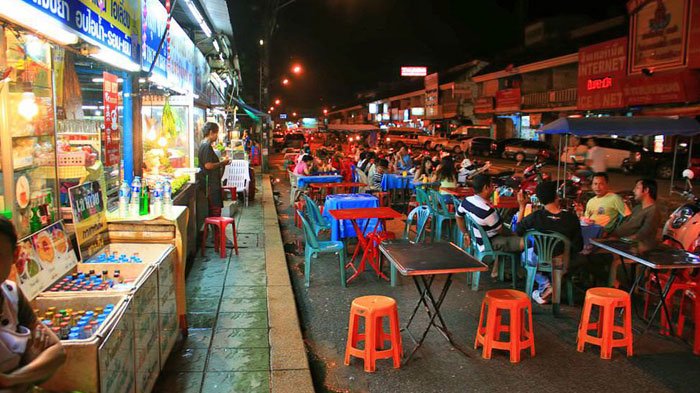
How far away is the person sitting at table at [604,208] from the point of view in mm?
7277

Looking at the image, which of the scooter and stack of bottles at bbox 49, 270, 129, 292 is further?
the scooter

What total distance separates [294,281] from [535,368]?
3.69 metres

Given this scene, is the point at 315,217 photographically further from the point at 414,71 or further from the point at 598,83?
the point at 414,71

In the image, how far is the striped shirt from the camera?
22.3ft

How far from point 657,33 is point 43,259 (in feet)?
58.3

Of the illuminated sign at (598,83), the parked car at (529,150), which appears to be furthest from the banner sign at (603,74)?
the parked car at (529,150)

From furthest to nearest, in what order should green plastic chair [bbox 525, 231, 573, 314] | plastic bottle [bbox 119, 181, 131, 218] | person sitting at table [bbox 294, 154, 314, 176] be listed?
person sitting at table [bbox 294, 154, 314, 176] < green plastic chair [bbox 525, 231, 573, 314] < plastic bottle [bbox 119, 181, 131, 218]

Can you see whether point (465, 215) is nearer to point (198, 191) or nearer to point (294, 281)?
point (294, 281)

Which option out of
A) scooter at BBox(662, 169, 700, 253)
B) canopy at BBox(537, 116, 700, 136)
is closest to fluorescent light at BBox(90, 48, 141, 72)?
scooter at BBox(662, 169, 700, 253)

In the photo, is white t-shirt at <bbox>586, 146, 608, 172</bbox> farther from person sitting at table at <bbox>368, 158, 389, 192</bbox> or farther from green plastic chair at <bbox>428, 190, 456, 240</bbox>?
person sitting at table at <bbox>368, 158, 389, 192</bbox>

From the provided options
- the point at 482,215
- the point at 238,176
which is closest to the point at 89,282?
the point at 482,215

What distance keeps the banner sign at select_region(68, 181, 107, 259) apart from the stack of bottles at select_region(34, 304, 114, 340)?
3.47 ft

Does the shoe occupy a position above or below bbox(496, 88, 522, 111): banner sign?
below

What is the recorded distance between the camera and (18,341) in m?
2.41
